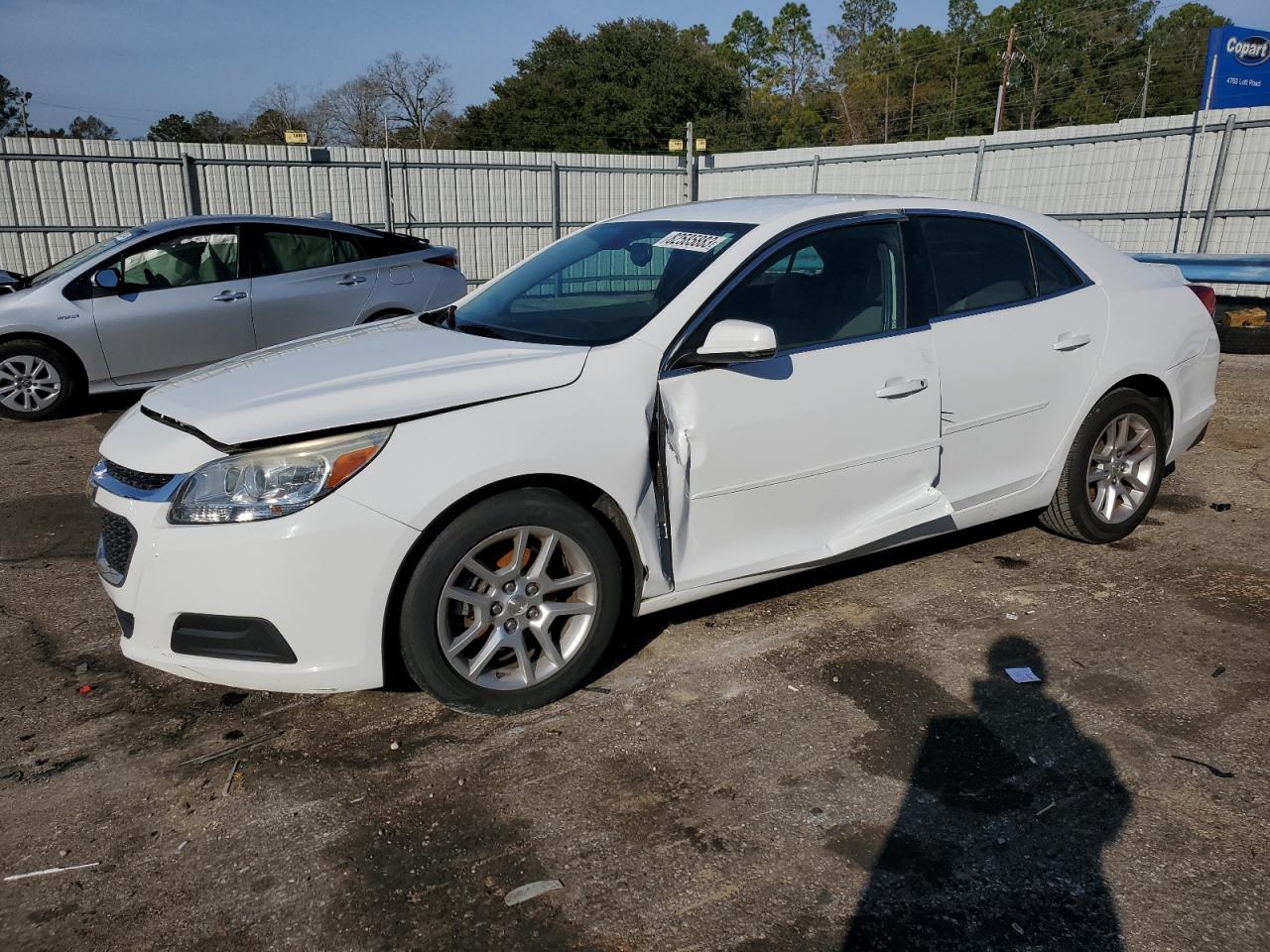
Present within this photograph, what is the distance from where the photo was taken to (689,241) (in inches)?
148

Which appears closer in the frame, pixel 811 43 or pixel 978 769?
pixel 978 769

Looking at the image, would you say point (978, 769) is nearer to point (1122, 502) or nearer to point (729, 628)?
point (729, 628)

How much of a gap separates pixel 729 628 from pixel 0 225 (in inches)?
559

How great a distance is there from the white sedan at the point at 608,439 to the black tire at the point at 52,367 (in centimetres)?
500

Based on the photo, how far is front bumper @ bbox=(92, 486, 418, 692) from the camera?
9.04ft

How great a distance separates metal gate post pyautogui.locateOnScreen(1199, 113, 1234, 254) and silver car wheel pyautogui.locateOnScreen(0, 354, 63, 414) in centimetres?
1381

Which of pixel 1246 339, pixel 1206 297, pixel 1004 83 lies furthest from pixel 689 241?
pixel 1004 83

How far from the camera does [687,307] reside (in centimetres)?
338

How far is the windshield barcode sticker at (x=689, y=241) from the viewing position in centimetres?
366

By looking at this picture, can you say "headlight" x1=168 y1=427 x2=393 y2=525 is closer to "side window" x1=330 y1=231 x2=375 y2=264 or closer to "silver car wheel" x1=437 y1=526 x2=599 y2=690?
"silver car wheel" x1=437 y1=526 x2=599 y2=690

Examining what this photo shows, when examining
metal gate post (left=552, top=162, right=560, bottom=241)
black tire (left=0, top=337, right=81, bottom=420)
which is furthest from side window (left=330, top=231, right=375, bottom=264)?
metal gate post (left=552, top=162, right=560, bottom=241)

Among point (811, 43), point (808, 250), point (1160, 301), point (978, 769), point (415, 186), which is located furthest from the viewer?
point (811, 43)

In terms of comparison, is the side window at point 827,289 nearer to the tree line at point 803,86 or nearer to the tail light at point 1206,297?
the tail light at point 1206,297

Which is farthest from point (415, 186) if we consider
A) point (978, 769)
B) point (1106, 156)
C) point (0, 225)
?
point (978, 769)
